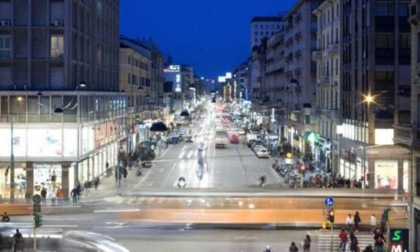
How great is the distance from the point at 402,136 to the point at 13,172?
28.1m

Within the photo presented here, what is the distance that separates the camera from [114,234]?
3984cm

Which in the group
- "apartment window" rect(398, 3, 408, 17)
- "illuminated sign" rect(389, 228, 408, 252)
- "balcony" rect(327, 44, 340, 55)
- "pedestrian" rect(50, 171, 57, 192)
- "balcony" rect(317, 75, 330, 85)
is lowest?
"pedestrian" rect(50, 171, 57, 192)

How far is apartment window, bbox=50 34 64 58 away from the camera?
182 ft

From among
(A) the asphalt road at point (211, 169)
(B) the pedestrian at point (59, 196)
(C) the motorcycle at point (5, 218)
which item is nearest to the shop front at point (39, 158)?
(B) the pedestrian at point (59, 196)

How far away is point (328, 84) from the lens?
247 feet

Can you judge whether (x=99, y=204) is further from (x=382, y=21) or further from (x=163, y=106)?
(x=163, y=106)

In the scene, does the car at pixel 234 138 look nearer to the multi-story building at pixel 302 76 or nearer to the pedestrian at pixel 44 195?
the multi-story building at pixel 302 76

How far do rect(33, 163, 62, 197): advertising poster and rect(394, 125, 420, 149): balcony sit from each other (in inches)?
1041

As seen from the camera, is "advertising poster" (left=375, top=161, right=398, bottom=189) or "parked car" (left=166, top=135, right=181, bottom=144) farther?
"parked car" (left=166, top=135, right=181, bottom=144)

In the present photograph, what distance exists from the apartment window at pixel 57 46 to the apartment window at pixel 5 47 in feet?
9.64

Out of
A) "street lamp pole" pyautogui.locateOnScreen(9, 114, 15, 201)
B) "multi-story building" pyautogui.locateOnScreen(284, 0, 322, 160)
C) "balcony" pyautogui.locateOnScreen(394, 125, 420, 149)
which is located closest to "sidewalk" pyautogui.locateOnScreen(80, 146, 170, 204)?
"street lamp pole" pyautogui.locateOnScreen(9, 114, 15, 201)

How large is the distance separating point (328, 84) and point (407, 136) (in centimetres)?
3967

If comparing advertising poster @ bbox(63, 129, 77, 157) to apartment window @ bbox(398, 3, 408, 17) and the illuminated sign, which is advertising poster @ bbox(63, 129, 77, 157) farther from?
the illuminated sign

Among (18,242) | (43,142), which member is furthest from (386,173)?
(18,242)
